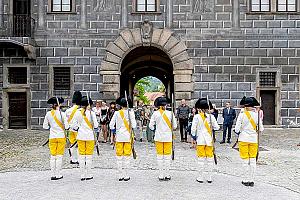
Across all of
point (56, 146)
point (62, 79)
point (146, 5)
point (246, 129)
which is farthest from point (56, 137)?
point (146, 5)

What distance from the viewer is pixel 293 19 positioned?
1972cm

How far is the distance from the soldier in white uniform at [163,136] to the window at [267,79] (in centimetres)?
1150

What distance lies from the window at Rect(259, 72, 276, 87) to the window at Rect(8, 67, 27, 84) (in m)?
10.8

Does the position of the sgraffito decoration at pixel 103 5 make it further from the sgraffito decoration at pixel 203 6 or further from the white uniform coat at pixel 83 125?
the white uniform coat at pixel 83 125

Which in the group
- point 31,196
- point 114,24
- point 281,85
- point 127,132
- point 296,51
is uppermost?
point 114,24

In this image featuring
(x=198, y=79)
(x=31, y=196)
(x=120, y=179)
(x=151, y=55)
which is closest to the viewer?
(x=31, y=196)

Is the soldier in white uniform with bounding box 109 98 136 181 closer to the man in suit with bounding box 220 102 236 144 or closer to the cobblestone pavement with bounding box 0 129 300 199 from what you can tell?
the cobblestone pavement with bounding box 0 129 300 199

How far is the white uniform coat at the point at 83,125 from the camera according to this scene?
893cm

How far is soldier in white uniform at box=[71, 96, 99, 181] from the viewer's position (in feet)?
28.9

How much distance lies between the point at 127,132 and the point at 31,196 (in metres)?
2.49

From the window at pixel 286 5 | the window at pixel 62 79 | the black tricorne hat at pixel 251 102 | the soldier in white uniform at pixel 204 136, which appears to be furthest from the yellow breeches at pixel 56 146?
the window at pixel 286 5

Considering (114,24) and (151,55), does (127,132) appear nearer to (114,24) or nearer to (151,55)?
(114,24)

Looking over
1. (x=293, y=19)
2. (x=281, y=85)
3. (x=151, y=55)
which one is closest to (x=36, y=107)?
(x=151, y=55)

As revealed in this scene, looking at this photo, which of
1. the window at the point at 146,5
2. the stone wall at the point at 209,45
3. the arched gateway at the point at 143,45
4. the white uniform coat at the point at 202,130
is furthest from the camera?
the window at the point at 146,5
